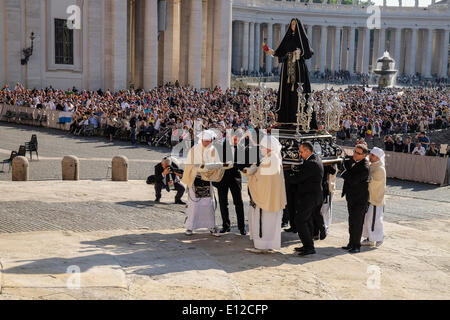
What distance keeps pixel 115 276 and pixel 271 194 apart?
323 cm

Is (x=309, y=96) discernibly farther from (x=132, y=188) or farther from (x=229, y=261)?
(x=132, y=188)

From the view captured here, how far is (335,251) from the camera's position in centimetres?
1095

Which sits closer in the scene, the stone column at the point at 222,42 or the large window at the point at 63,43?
the large window at the point at 63,43

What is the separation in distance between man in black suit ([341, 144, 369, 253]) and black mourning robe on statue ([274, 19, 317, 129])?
246 centimetres

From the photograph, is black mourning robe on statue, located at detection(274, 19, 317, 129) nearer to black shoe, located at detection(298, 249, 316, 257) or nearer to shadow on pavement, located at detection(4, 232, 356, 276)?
shadow on pavement, located at detection(4, 232, 356, 276)

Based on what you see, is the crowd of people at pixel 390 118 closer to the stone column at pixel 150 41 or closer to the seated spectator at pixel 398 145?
the seated spectator at pixel 398 145

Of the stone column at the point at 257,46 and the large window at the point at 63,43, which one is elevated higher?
the stone column at the point at 257,46

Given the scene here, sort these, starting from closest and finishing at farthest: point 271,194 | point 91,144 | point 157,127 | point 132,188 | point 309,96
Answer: point 271,194 → point 309,96 → point 132,188 → point 91,144 → point 157,127

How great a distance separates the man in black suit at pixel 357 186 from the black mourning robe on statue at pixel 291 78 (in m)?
2.46

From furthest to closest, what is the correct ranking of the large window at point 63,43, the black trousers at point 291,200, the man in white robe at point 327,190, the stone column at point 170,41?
1. the stone column at point 170,41
2. the large window at point 63,43
3. the man in white robe at point 327,190
4. the black trousers at point 291,200

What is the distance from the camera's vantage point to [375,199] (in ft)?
37.7

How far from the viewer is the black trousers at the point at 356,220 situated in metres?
10.8

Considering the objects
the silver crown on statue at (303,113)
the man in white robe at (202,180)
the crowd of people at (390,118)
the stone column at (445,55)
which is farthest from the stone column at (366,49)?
the man in white robe at (202,180)

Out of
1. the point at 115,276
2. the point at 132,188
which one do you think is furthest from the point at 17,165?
the point at 115,276
